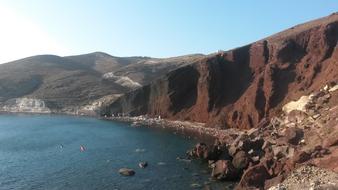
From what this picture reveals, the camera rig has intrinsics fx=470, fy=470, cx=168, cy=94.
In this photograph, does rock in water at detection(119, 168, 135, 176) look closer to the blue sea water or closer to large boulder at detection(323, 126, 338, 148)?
the blue sea water

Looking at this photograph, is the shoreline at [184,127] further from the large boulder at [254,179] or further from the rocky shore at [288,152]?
the large boulder at [254,179]

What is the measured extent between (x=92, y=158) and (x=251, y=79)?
5890 centimetres

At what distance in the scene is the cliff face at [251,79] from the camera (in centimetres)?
11469

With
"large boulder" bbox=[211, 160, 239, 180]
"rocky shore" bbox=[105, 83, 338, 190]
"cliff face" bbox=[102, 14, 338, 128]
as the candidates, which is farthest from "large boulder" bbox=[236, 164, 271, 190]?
"cliff face" bbox=[102, 14, 338, 128]

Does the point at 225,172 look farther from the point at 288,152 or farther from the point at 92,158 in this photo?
the point at 92,158

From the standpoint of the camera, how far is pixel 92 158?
3526 inches

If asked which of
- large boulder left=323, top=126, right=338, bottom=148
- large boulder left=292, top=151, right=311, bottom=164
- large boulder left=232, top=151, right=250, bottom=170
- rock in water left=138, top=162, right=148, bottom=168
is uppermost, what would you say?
large boulder left=323, top=126, right=338, bottom=148

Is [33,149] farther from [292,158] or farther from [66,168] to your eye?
[292,158]

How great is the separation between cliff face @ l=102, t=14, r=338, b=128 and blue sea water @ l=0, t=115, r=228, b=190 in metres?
17.1

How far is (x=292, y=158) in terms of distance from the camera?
62.2m

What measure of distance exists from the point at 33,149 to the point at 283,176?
61362 millimetres

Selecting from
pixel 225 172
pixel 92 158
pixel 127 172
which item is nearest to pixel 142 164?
pixel 127 172

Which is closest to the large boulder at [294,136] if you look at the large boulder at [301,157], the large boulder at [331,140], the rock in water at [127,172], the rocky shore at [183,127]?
the large boulder at [331,140]

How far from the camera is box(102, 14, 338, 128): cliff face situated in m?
115
